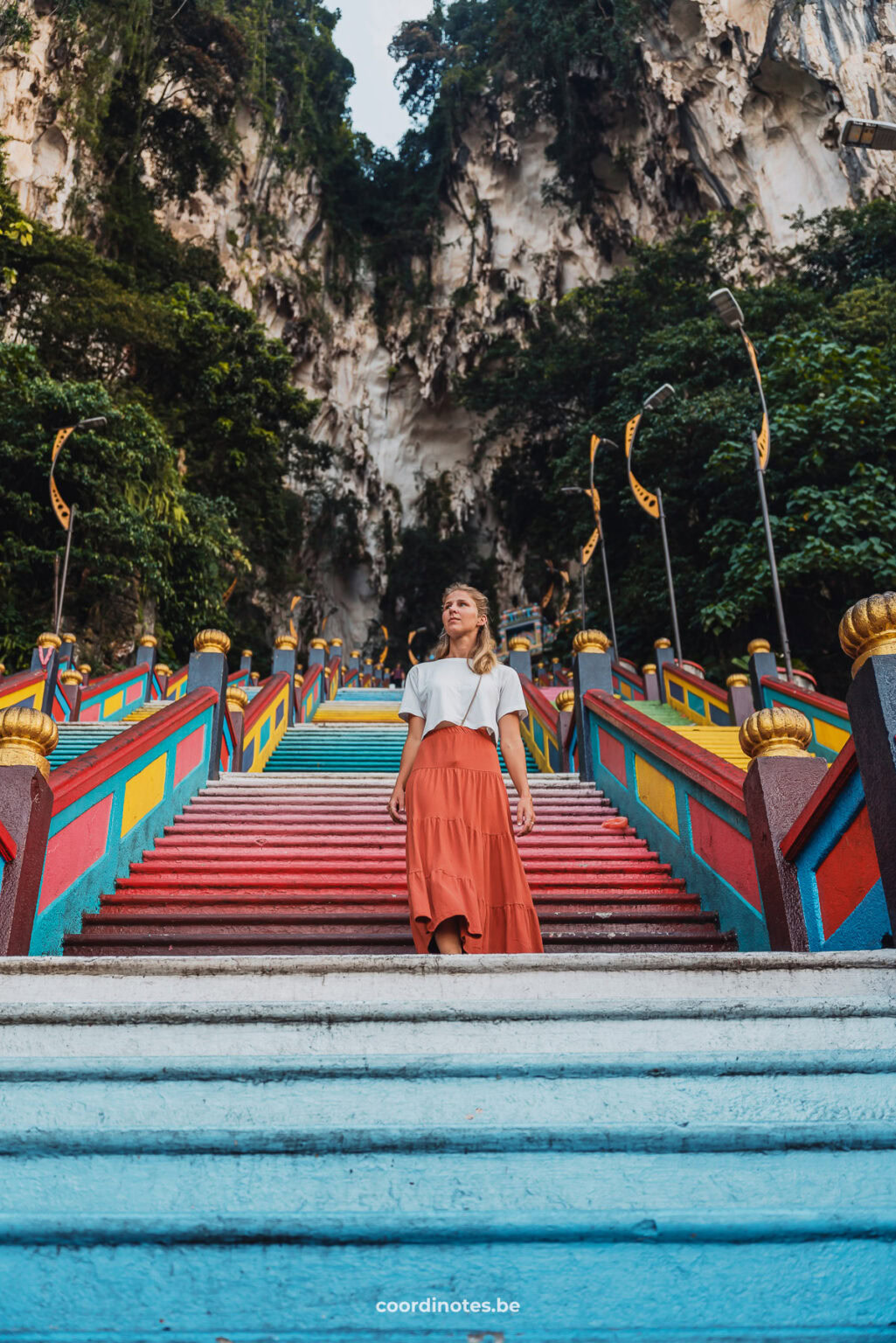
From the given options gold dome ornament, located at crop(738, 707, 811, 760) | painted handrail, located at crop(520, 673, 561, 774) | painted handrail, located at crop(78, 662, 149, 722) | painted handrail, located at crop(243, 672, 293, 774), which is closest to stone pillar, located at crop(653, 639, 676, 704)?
painted handrail, located at crop(520, 673, 561, 774)

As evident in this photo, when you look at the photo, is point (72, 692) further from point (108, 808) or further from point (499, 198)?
point (499, 198)

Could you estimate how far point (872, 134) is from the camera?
6695 millimetres

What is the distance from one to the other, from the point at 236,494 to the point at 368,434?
11334 mm

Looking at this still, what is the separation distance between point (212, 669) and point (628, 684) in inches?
316

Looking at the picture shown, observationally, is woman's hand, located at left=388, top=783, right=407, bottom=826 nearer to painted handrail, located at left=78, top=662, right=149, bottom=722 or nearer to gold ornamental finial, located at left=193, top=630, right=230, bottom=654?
gold ornamental finial, located at left=193, top=630, right=230, bottom=654

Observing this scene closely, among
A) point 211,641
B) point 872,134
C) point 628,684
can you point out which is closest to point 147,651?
point 628,684

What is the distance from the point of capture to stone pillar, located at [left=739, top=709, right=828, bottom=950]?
2.90 metres

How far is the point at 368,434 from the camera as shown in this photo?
33250 millimetres

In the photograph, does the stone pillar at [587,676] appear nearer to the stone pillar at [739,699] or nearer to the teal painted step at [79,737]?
the stone pillar at [739,699]

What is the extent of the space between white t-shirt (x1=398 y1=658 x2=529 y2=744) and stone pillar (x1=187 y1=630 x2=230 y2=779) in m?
3.65

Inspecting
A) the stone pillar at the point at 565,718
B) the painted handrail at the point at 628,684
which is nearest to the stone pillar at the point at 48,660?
the stone pillar at the point at 565,718

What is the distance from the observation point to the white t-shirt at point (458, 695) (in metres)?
2.98

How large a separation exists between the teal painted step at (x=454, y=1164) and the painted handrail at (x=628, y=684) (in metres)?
11.3

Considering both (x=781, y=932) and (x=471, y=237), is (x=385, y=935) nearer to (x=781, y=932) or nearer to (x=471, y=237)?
(x=781, y=932)
